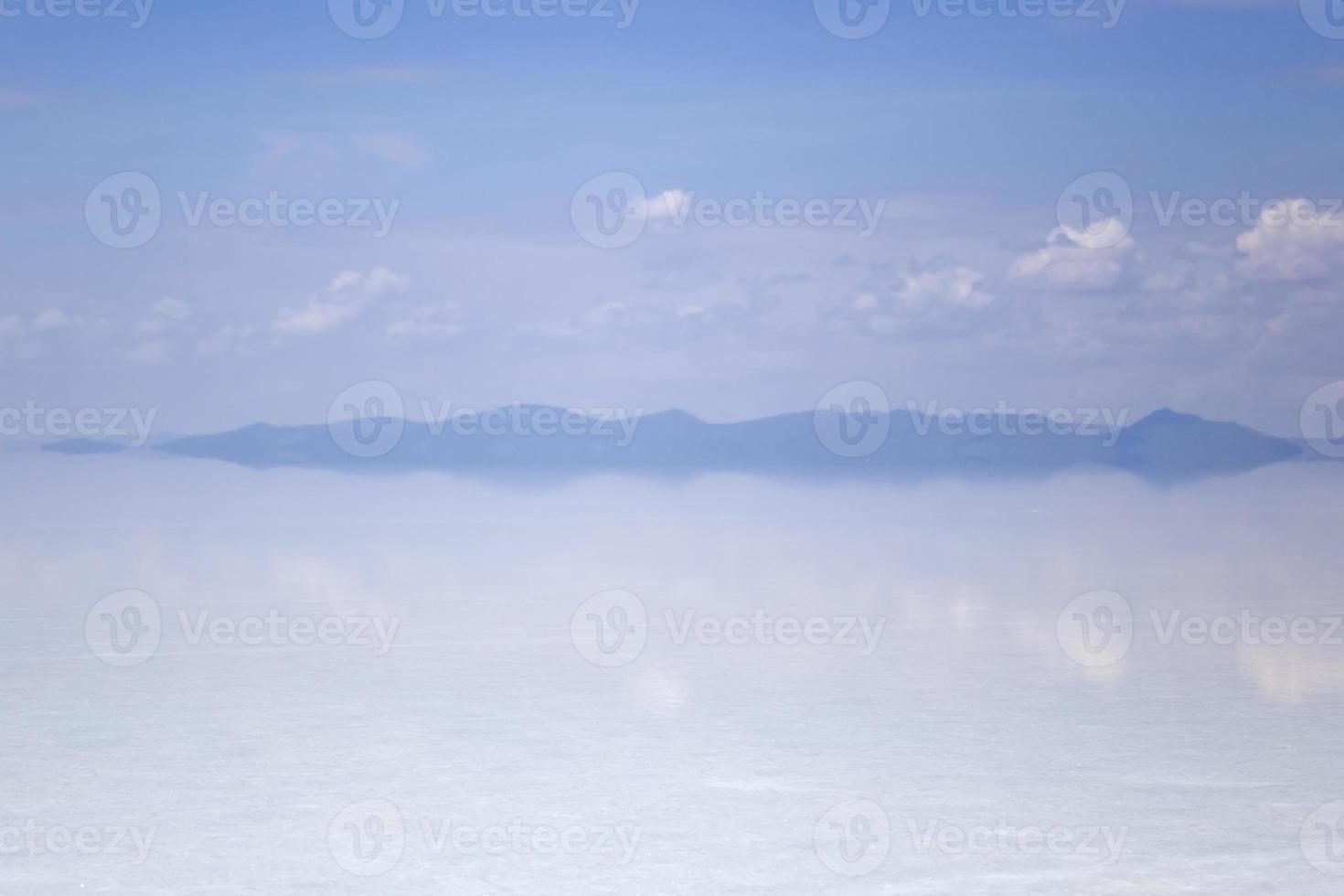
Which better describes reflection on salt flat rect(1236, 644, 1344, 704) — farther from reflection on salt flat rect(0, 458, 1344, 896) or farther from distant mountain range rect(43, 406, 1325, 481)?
distant mountain range rect(43, 406, 1325, 481)

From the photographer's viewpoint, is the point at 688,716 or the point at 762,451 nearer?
the point at 688,716

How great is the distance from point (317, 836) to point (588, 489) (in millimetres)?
19071

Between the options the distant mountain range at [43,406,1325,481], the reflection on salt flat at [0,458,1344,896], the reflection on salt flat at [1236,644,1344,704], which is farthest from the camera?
the distant mountain range at [43,406,1325,481]

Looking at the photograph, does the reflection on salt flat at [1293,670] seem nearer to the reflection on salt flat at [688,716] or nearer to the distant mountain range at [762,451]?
the reflection on salt flat at [688,716]

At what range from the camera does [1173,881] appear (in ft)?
13.1

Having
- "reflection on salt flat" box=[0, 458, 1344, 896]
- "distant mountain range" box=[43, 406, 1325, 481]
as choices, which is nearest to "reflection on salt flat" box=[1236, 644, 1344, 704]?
"reflection on salt flat" box=[0, 458, 1344, 896]

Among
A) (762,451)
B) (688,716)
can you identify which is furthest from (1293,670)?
(762,451)

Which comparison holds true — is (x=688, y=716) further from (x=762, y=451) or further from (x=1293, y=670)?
(x=762, y=451)

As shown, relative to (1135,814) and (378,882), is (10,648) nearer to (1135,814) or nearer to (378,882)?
(378,882)

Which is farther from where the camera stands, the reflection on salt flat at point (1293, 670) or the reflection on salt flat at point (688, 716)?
the reflection on salt flat at point (1293, 670)

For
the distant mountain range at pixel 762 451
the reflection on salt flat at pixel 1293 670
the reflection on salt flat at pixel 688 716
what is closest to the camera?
the reflection on salt flat at pixel 688 716

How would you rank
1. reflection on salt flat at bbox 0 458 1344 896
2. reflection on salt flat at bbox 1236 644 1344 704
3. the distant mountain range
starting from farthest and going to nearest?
the distant mountain range < reflection on salt flat at bbox 1236 644 1344 704 < reflection on salt flat at bbox 0 458 1344 896

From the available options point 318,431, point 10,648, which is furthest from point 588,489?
point 318,431

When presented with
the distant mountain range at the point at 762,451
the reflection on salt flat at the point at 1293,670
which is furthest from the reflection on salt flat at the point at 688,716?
the distant mountain range at the point at 762,451
